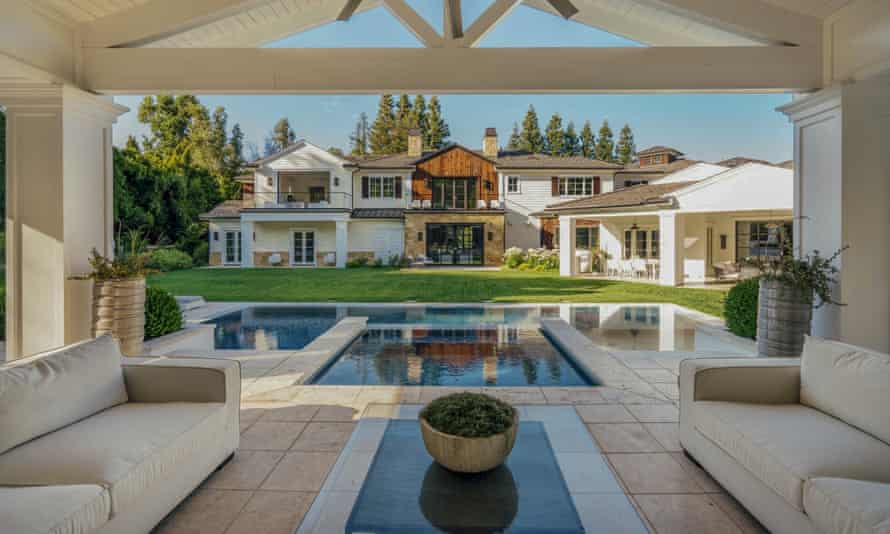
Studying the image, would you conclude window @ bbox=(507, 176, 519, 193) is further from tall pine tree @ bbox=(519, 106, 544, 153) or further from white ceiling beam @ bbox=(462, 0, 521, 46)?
tall pine tree @ bbox=(519, 106, 544, 153)

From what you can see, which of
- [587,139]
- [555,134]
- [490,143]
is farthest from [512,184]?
[587,139]

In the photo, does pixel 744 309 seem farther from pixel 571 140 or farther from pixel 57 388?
pixel 571 140

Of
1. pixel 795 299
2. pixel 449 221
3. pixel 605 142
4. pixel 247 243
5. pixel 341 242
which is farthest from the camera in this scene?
pixel 605 142

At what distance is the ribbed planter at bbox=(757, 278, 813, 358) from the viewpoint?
15.7ft

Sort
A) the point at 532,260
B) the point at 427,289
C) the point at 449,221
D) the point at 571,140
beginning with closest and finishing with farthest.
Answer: the point at 427,289 → the point at 532,260 → the point at 449,221 → the point at 571,140

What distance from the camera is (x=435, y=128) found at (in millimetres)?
44562

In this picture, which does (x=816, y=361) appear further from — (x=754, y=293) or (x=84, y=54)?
(x=84, y=54)

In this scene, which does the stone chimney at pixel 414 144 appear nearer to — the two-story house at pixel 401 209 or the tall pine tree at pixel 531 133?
the two-story house at pixel 401 209

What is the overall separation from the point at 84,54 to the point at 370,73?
2880mm

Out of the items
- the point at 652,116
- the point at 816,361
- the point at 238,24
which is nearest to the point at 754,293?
the point at 816,361

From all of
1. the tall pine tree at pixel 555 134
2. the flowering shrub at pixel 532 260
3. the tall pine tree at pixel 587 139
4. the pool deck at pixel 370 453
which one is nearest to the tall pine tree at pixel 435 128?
the tall pine tree at pixel 555 134

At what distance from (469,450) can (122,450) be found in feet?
5.28

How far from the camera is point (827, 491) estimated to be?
77.2 inches

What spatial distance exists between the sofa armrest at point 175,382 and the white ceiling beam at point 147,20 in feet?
12.1
